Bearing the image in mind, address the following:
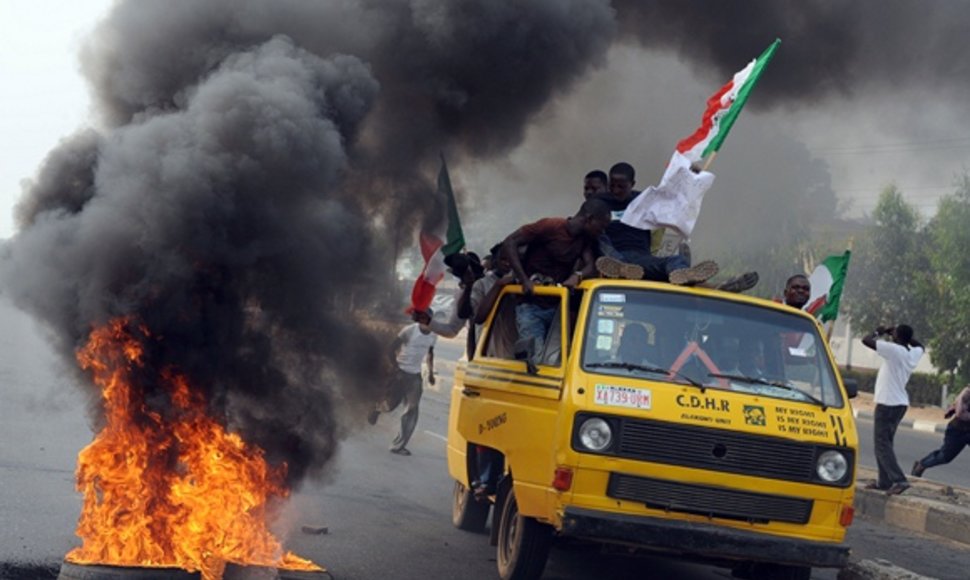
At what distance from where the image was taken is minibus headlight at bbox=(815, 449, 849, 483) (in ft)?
21.5

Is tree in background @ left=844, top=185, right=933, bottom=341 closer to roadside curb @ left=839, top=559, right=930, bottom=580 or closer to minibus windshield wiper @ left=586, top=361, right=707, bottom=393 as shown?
roadside curb @ left=839, top=559, right=930, bottom=580

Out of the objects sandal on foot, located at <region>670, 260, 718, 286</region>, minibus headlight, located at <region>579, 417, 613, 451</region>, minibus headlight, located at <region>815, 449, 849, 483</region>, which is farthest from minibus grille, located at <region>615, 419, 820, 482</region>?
sandal on foot, located at <region>670, 260, 718, 286</region>

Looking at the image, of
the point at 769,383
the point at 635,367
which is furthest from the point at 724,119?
the point at 635,367

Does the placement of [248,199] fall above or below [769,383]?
above

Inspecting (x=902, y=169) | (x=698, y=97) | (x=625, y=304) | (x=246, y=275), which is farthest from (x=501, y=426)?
(x=902, y=169)

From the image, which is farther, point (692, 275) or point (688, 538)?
point (692, 275)

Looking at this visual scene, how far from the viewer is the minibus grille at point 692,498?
6359mm

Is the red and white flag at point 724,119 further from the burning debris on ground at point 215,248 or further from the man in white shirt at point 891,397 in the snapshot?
the man in white shirt at point 891,397

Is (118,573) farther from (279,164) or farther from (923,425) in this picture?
(923,425)

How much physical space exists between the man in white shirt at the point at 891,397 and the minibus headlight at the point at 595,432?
240 inches

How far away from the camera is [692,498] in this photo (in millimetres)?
6367

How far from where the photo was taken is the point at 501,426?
7.24 meters

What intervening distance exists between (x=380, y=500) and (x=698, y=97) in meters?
5.15

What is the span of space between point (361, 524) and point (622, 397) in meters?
3.16
